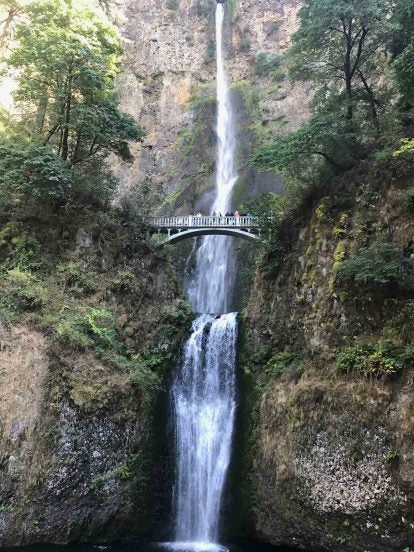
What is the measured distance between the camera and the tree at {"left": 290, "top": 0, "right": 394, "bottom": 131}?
56.3 ft

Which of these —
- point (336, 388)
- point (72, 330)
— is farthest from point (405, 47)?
point (72, 330)

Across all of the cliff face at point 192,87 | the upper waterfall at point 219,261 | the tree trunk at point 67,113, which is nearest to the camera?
the tree trunk at point 67,113

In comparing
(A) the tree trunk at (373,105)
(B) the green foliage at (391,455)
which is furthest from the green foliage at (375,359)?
(A) the tree trunk at (373,105)

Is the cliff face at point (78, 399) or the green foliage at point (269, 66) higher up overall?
the green foliage at point (269, 66)

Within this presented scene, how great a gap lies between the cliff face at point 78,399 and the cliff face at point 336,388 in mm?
3680

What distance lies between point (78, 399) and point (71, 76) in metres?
13.0

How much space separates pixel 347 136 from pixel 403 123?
206 cm

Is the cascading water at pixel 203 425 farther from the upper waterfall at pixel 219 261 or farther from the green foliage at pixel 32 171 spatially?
the upper waterfall at pixel 219 261

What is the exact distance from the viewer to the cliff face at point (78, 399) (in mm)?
13758

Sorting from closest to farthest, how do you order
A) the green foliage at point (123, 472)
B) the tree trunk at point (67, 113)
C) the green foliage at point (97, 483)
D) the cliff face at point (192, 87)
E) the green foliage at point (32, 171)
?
the green foliage at point (97, 483)
the green foliage at point (123, 472)
the green foliage at point (32, 171)
the tree trunk at point (67, 113)
the cliff face at point (192, 87)

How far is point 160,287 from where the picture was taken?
21062mm

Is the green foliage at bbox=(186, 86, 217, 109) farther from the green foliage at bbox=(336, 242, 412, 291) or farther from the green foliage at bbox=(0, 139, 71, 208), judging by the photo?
the green foliage at bbox=(336, 242, 412, 291)

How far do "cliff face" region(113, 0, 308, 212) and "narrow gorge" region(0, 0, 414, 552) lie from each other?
585 inches

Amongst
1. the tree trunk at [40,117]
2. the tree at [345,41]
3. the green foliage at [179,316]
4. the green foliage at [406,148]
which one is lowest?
the green foliage at [179,316]
